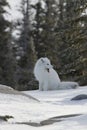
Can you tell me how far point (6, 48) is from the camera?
42094mm

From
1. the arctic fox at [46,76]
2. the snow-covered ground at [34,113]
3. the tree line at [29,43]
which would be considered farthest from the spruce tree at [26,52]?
the snow-covered ground at [34,113]

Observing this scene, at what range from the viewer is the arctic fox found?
63.9ft

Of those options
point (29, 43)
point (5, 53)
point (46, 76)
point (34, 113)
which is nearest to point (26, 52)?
point (29, 43)

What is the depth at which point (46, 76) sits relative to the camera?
19891 mm

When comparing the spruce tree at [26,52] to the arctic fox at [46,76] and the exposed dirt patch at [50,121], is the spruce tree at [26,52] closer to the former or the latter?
the arctic fox at [46,76]

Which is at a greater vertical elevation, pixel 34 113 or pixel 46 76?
pixel 34 113

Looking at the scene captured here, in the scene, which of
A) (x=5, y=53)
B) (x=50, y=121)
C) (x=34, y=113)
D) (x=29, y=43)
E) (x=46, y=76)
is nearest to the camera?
(x=50, y=121)

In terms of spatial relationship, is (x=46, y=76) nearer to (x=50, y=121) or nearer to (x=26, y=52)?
(x=50, y=121)

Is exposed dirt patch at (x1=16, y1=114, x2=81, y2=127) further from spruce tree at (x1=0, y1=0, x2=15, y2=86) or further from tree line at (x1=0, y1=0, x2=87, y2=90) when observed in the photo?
spruce tree at (x1=0, y1=0, x2=15, y2=86)

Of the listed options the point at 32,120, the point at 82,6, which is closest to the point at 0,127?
the point at 32,120

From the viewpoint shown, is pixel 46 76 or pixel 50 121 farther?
pixel 46 76

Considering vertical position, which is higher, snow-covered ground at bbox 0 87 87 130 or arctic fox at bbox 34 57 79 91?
snow-covered ground at bbox 0 87 87 130

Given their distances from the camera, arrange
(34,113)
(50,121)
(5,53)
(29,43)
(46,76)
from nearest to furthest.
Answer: (50,121) < (34,113) < (46,76) < (5,53) < (29,43)

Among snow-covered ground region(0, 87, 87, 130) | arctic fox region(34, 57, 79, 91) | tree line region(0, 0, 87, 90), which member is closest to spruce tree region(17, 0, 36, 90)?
tree line region(0, 0, 87, 90)
